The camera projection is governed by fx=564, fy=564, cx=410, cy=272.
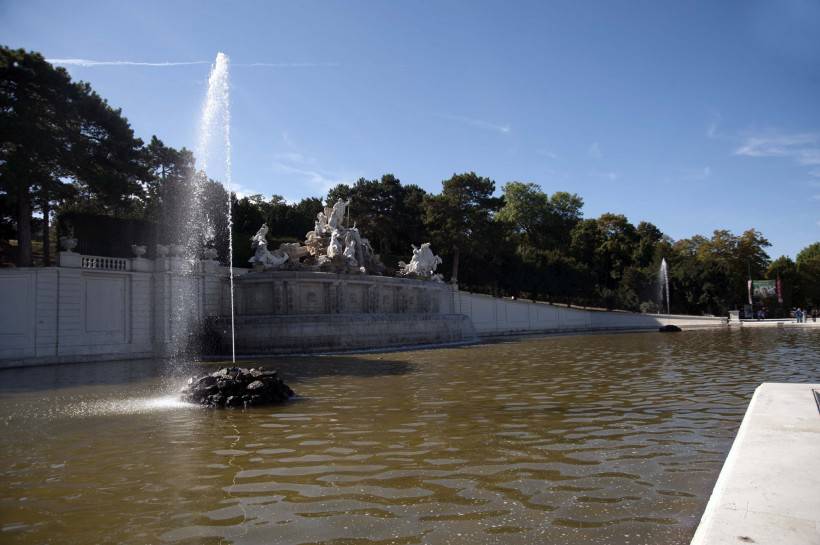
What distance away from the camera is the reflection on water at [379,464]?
183 inches

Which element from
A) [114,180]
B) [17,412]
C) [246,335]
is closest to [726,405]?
[17,412]

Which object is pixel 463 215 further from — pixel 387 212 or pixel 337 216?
pixel 337 216

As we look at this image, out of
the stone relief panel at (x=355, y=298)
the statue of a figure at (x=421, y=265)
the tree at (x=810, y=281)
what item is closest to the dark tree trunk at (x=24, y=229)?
the stone relief panel at (x=355, y=298)

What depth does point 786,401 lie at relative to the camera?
24.2ft

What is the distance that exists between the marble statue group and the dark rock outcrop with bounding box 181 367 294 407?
18.8 meters

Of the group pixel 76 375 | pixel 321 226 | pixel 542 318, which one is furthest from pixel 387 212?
pixel 76 375

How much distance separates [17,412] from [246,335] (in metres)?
15.1

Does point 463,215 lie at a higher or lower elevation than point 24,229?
higher

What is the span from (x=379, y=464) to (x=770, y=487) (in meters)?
3.85

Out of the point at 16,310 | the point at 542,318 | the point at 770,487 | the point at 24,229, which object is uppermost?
the point at 24,229

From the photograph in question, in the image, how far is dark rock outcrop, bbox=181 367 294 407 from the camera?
1097 centimetres

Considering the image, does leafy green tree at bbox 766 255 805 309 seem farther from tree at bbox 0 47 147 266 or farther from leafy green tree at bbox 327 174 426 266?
tree at bbox 0 47 147 266

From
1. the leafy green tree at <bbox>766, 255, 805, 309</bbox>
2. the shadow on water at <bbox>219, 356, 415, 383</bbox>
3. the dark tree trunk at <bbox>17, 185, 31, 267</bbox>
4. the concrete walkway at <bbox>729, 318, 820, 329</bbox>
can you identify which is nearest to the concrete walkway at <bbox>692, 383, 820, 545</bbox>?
the shadow on water at <bbox>219, 356, 415, 383</bbox>

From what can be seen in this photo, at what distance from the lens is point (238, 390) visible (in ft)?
36.5
